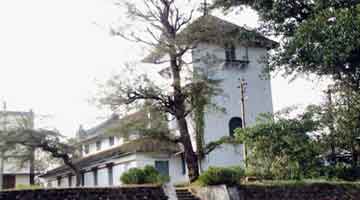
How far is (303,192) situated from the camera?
18.7 meters

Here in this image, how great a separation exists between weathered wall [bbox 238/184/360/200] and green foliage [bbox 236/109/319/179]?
58.4 inches

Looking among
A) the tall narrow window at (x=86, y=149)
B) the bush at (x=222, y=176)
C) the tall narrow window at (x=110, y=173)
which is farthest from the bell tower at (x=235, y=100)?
the tall narrow window at (x=86, y=149)

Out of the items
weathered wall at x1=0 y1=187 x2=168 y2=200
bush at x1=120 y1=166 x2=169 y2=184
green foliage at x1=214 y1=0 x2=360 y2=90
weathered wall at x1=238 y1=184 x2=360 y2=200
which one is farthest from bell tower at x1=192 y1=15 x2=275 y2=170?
weathered wall at x1=0 y1=187 x2=168 y2=200

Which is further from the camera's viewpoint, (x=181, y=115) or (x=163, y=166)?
(x=163, y=166)

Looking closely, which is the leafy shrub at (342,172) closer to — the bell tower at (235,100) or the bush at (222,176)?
the bush at (222,176)

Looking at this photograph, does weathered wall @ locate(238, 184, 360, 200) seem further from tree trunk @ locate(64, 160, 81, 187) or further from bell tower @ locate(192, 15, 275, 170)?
tree trunk @ locate(64, 160, 81, 187)

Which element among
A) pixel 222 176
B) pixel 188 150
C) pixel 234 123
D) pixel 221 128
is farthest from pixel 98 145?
pixel 222 176

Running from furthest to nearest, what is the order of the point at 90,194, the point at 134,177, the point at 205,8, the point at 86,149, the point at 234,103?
1. the point at 86,149
2. the point at 234,103
3. the point at 205,8
4. the point at 134,177
5. the point at 90,194

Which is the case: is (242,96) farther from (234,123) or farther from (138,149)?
(138,149)

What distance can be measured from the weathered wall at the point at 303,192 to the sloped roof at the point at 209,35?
240 inches

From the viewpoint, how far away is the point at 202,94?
72.9ft

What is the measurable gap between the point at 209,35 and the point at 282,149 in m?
5.77

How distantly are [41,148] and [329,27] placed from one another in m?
20.8

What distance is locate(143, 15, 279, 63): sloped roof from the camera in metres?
21.5
